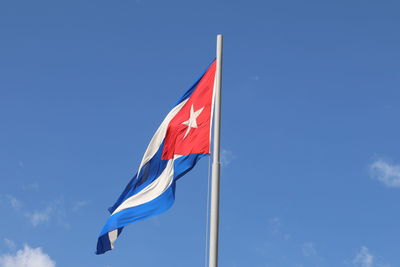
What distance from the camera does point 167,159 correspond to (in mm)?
17734

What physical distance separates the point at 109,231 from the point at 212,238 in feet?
13.8

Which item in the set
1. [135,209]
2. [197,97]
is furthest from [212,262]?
[197,97]

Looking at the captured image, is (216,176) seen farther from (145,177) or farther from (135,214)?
(145,177)

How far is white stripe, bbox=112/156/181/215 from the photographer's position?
1722 cm

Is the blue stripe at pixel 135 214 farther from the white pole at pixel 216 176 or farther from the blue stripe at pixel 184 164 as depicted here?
the white pole at pixel 216 176

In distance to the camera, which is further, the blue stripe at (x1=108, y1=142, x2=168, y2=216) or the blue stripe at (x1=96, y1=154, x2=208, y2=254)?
the blue stripe at (x1=108, y1=142, x2=168, y2=216)

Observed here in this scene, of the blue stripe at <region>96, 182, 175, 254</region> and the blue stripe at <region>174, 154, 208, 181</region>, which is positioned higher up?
the blue stripe at <region>174, 154, 208, 181</region>

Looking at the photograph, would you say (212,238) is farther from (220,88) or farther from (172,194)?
(220,88)

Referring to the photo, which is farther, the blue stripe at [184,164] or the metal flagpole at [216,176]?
the blue stripe at [184,164]

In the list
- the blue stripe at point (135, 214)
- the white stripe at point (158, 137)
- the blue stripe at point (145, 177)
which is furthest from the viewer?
the white stripe at point (158, 137)

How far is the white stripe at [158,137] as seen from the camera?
18203mm

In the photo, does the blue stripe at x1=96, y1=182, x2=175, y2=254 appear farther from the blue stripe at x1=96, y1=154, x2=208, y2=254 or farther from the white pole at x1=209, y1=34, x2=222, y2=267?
the white pole at x1=209, y1=34, x2=222, y2=267

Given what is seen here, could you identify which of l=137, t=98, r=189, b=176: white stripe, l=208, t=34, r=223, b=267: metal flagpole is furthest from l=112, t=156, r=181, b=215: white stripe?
l=208, t=34, r=223, b=267: metal flagpole

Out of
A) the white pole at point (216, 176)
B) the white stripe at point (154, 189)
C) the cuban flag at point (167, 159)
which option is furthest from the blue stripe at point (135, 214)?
the white pole at point (216, 176)
